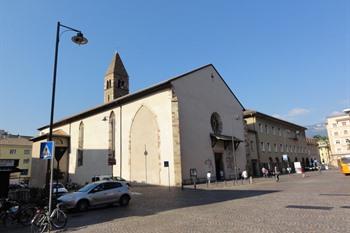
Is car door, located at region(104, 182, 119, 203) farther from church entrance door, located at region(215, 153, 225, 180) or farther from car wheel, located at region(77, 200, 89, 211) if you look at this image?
church entrance door, located at region(215, 153, 225, 180)

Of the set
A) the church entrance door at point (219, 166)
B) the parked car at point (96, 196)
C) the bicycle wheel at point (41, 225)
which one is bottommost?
the bicycle wheel at point (41, 225)

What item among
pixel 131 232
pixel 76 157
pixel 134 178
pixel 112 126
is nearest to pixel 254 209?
pixel 131 232

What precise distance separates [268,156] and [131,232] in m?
48.3

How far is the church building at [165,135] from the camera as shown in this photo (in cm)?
3075

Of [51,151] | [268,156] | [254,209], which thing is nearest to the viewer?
[51,151]

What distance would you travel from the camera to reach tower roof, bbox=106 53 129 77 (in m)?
62.2

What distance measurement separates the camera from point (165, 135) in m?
31.0

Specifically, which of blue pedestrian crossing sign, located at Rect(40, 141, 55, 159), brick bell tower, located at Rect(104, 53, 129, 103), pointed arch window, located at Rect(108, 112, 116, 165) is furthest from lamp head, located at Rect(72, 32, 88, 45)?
brick bell tower, located at Rect(104, 53, 129, 103)

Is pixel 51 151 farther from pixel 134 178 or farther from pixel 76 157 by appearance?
pixel 76 157

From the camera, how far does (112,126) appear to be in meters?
39.5

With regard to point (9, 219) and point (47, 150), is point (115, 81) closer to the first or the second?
point (9, 219)

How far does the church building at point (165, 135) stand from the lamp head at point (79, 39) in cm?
1500

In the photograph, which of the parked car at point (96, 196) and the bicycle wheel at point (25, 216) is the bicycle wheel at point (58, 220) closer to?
the bicycle wheel at point (25, 216)

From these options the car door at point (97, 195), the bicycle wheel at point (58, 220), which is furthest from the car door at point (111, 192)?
the bicycle wheel at point (58, 220)
